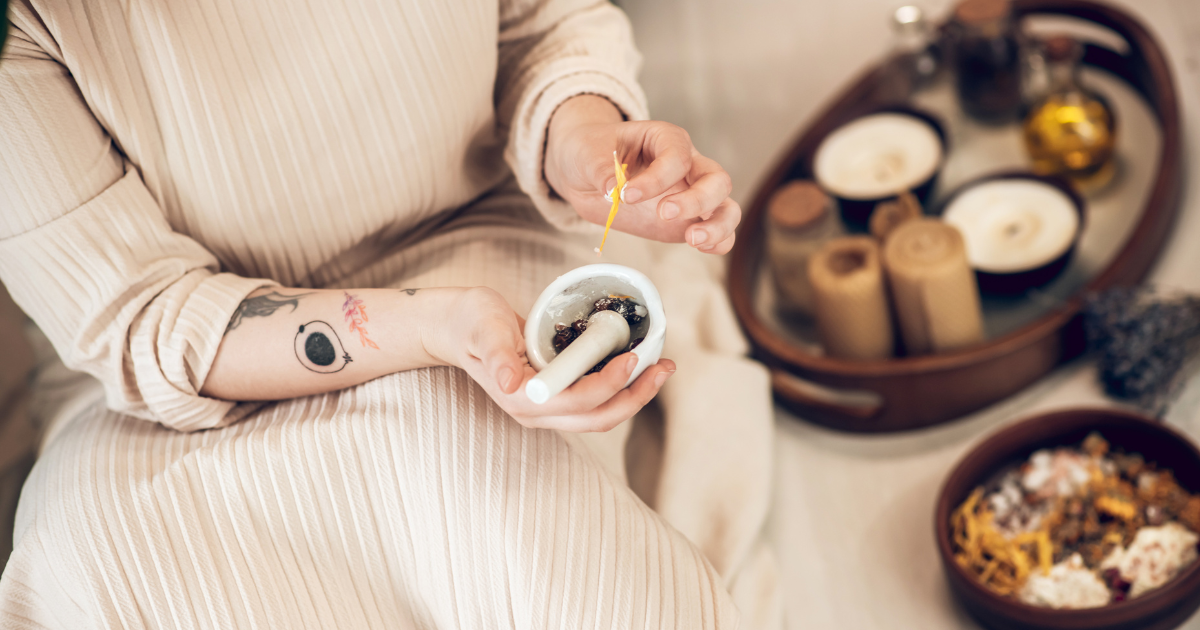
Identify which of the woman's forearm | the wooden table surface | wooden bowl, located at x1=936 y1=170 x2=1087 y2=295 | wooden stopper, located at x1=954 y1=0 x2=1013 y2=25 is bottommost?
the wooden table surface

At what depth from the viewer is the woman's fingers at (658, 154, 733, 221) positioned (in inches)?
25.3

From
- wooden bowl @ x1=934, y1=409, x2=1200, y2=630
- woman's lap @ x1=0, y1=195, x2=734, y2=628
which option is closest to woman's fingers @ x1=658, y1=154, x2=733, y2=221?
woman's lap @ x1=0, y1=195, x2=734, y2=628

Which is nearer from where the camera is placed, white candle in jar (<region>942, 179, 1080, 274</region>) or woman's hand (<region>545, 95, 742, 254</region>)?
woman's hand (<region>545, 95, 742, 254</region>)

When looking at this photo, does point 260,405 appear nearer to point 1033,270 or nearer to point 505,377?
point 505,377

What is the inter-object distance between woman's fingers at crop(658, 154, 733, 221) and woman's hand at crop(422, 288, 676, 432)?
0.37ft

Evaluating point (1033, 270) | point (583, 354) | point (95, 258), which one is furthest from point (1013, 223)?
point (95, 258)

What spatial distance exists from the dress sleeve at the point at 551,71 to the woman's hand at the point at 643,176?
0.6 inches

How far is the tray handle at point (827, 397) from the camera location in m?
1.15

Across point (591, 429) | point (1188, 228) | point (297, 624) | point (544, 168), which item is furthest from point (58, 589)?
point (1188, 228)

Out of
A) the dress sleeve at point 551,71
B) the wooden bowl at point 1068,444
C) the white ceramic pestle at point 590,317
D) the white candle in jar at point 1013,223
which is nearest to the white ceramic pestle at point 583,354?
the white ceramic pestle at point 590,317

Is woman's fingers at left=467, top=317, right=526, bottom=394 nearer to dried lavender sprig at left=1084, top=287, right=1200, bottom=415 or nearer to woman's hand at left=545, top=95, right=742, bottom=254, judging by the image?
woman's hand at left=545, top=95, right=742, bottom=254

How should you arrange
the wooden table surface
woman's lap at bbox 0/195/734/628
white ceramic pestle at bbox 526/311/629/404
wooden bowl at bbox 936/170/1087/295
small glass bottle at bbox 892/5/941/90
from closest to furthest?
white ceramic pestle at bbox 526/311/629/404
woman's lap at bbox 0/195/734/628
the wooden table surface
wooden bowl at bbox 936/170/1087/295
small glass bottle at bbox 892/5/941/90

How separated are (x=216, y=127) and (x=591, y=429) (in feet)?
1.44

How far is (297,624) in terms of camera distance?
2.31 feet
